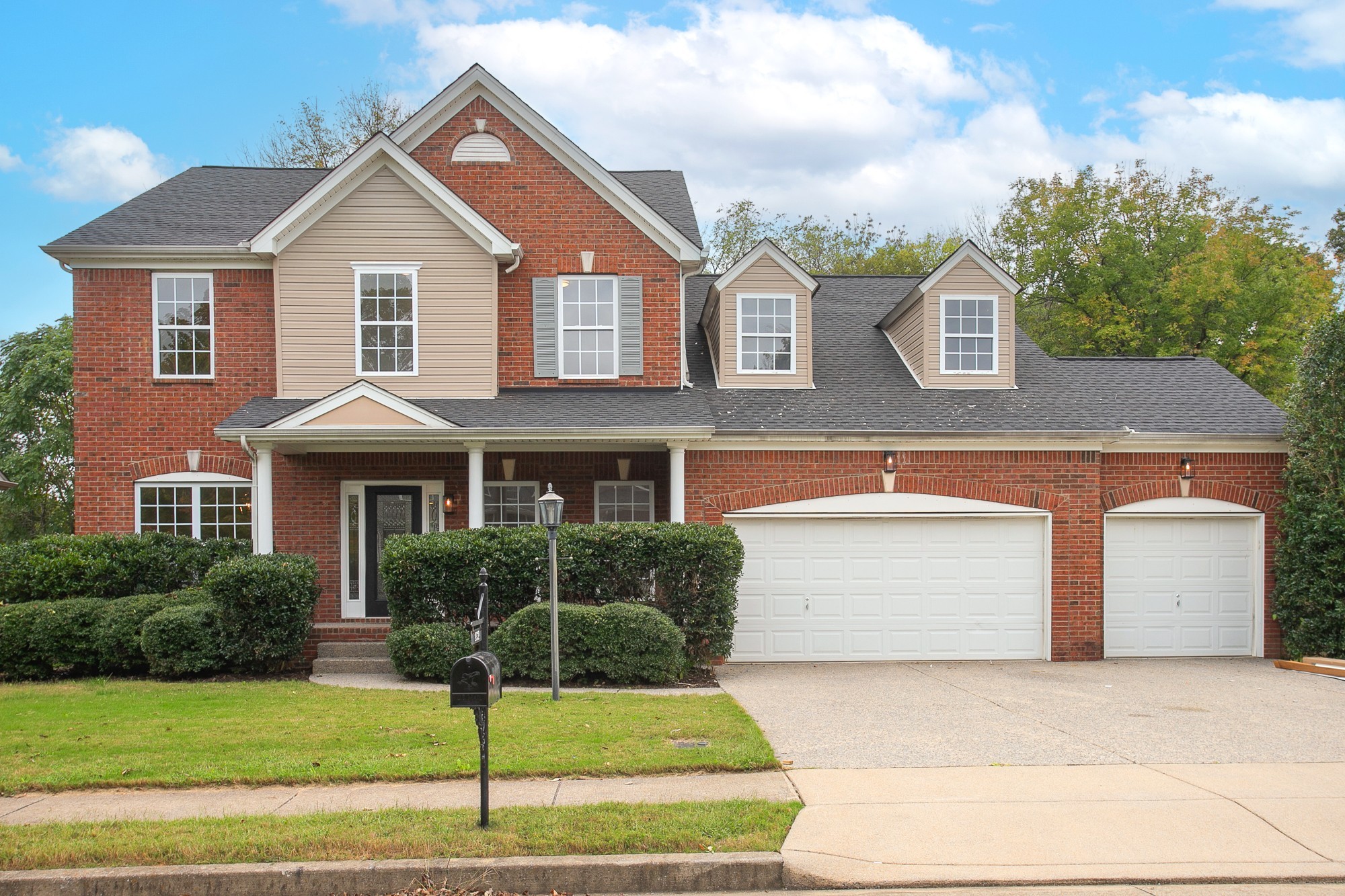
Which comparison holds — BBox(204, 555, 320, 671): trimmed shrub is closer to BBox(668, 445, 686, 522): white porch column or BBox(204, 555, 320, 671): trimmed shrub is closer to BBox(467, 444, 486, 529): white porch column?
BBox(467, 444, 486, 529): white porch column

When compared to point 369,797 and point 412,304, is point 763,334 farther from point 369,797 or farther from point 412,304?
point 369,797

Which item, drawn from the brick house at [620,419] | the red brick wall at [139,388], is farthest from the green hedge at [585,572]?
the red brick wall at [139,388]

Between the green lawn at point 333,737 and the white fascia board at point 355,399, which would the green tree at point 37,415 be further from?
the green lawn at point 333,737

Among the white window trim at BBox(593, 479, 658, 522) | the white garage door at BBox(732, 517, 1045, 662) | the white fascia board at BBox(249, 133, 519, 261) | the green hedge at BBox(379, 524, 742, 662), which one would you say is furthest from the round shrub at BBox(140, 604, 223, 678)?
the white garage door at BBox(732, 517, 1045, 662)

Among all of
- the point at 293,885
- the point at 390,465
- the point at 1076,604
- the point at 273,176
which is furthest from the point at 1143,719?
the point at 273,176

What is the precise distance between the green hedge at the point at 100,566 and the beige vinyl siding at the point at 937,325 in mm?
11214

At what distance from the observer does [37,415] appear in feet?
94.3

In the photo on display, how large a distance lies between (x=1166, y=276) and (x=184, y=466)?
25.3 m

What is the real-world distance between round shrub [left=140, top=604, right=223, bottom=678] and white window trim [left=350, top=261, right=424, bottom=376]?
421cm

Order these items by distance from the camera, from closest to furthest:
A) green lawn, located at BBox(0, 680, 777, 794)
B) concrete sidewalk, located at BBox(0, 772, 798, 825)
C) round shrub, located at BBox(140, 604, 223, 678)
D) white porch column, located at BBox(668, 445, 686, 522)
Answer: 1. concrete sidewalk, located at BBox(0, 772, 798, 825)
2. green lawn, located at BBox(0, 680, 777, 794)
3. round shrub, located at BBox(140, 604, 223, 678)
4. white porch column, located at BBox(668, 445, 686, 522)

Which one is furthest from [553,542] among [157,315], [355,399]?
[157,315]

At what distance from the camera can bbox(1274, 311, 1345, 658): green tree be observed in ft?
45.1


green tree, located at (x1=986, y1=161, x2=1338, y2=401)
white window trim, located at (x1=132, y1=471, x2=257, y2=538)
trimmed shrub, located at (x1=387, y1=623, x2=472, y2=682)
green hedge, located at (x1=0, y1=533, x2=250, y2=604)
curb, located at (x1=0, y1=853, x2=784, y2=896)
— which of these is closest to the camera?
curb, located at (x1=0, y1=853, x2=784, y2=896)

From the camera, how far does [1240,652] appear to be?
15.0m
